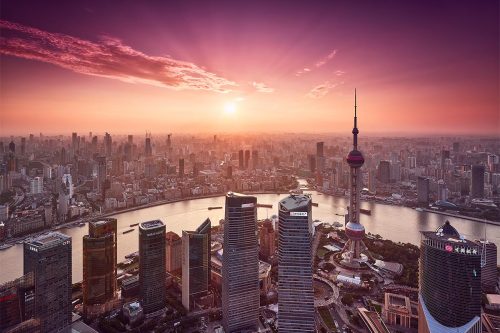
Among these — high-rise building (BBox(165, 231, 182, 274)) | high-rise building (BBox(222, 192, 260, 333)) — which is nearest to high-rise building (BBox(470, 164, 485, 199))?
high-rise building (BBox(222, 192, 260, 333))

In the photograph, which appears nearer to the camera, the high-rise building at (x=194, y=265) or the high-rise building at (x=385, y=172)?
the high-rise building at (x=194, y=265)

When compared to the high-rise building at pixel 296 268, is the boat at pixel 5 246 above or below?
below

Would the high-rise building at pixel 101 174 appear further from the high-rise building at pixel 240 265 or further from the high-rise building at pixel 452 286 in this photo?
the high-rise building at pixel 452 286

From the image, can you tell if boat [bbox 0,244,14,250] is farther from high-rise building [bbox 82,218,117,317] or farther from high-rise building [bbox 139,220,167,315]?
high-rise building [bbox 139,220,167,315]

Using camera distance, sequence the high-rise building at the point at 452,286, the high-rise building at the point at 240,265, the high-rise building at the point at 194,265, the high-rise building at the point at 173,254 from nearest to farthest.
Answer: the high-rise building at the point at 452,286, the high-rise building at the point at 240,265, the high-rise building at the point at 194,265, the high-rise building at the point at 173,254

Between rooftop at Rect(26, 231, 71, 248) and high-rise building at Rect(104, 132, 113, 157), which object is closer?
rooftop at Rect(26, 231, 71, 248)

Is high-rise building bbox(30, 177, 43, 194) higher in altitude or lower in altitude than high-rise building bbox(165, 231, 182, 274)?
higher

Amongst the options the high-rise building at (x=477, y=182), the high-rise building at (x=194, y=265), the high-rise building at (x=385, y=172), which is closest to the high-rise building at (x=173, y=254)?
the high-rise building at (x=194, y=265)
